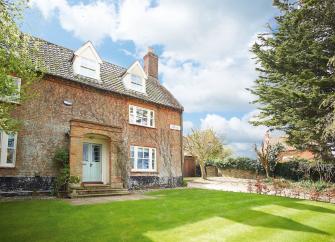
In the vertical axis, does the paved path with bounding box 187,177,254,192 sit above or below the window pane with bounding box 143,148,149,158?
below

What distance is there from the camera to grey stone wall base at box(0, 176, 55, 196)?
1309 cm

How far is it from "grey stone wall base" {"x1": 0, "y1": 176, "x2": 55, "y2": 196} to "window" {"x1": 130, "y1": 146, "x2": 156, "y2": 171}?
5992 mm

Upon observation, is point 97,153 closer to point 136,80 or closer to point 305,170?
point 136,80

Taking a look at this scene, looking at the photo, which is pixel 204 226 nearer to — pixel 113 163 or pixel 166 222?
pixel 166 222

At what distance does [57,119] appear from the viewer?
15.6 m

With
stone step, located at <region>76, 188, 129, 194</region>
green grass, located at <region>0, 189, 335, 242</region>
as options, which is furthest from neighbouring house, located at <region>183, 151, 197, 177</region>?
green grass, located at <region>0, 189, 335, 242</region>

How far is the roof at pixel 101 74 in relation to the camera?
16.5m

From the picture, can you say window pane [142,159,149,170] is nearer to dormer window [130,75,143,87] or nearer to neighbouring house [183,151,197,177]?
dormer window [130,75,143,87]

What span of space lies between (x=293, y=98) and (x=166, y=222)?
39.9ft

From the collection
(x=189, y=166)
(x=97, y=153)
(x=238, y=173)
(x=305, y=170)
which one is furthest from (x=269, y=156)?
(x=97, y=153)

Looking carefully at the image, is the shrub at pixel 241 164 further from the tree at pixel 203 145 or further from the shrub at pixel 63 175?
the shrub at pixel 63 175

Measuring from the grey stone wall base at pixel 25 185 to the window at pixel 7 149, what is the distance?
76 centimetres

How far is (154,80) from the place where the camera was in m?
25.5

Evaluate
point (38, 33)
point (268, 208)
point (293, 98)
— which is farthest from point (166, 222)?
point (293, 98)
